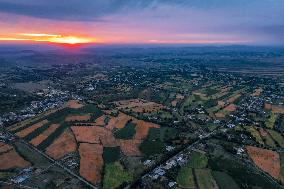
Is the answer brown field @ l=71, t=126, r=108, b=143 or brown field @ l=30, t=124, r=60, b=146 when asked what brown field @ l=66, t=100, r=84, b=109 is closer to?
brown field @ l=30, t=124, r=60, b=146

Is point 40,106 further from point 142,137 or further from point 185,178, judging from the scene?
point 185,178

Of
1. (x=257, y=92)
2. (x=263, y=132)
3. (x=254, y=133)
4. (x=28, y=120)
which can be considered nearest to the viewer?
(x=254, y=133)

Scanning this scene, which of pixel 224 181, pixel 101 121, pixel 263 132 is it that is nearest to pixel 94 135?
pixel 101 121

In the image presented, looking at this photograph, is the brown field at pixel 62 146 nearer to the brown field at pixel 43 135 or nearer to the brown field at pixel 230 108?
the brown field at pixel 43 135

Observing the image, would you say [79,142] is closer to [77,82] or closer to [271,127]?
[271,127]

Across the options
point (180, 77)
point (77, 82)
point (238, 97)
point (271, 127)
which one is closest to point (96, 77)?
point (77, 82)

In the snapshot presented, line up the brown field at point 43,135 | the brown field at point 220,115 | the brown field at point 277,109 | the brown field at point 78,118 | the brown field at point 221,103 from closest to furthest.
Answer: the brown field at point 43,135
the brown field at point 78,118
the brown field at point 220,115
the brown field at point 277,109
the brown field at point 221,103

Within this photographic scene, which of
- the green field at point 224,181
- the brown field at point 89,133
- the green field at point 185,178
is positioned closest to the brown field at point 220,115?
the brown field at point 89,133
